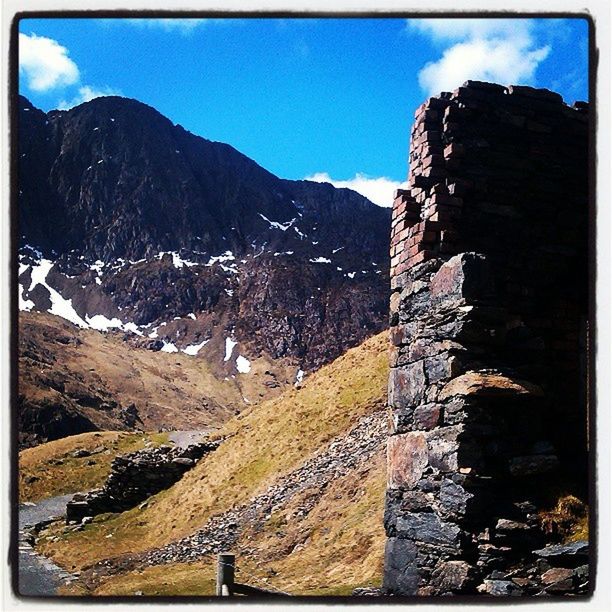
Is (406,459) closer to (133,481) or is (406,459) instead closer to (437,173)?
(437,173)

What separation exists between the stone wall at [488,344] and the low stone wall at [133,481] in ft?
76.7

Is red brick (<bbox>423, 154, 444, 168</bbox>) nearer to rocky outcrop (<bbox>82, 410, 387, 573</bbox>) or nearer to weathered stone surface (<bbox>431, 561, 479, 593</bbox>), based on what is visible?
weathered stone surface (<bbox>431, 561, 479, 593</bbox>)

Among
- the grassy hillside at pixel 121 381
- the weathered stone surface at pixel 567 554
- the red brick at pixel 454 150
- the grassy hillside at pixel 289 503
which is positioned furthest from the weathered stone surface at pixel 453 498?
the grassy hillside at pixel 121 381

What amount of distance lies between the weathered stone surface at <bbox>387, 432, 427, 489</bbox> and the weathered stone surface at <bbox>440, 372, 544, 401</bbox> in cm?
68

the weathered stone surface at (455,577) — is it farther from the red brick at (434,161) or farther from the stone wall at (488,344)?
the red brick at (434,161)

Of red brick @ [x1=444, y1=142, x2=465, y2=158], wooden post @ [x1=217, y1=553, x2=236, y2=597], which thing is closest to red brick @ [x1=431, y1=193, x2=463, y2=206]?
red brick @ [x1=444, y1=142, x2=465, y2=158]

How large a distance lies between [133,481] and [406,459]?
23.8 meters

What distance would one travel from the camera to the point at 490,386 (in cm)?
659

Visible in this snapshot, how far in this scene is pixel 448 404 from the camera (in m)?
6.84

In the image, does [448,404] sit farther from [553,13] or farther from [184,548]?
[184,548]

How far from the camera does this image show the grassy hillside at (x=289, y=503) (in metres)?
16.0

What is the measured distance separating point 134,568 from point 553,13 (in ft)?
59.2

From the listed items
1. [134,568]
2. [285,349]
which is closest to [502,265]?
[134,568]

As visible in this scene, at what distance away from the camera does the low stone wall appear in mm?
29000
